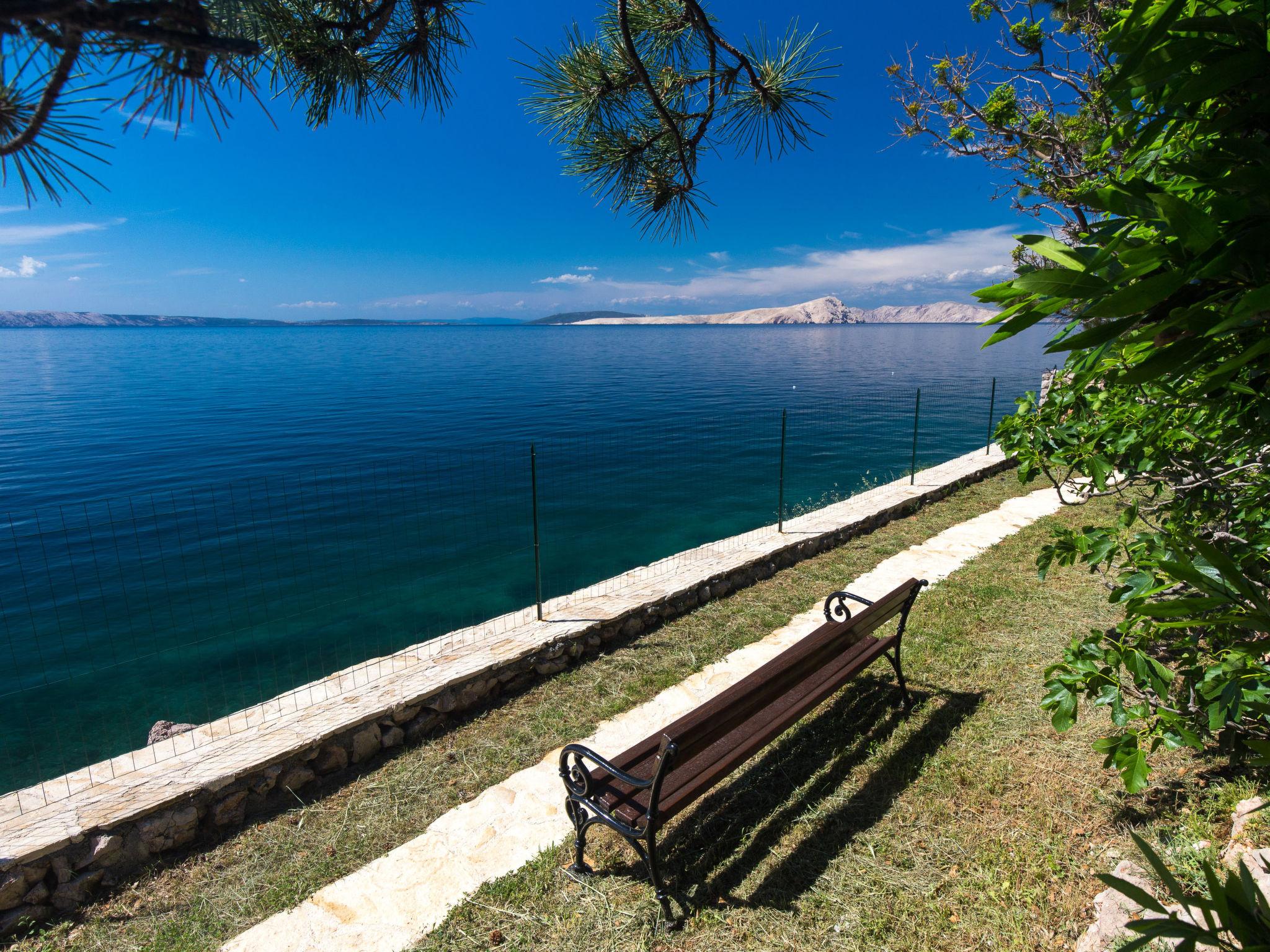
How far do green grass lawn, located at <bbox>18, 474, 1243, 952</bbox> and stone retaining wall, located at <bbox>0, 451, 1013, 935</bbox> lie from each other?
12 centimetres

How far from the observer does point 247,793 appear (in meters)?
4.28

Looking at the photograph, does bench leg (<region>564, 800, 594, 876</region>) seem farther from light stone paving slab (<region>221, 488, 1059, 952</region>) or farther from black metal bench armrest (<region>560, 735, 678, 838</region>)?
light stone paving slab (<region>221, 488, 1059, 952</region>)

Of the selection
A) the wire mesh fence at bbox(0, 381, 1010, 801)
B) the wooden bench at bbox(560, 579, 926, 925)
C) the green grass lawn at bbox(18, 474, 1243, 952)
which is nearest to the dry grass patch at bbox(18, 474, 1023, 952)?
the green grass lawn at bbox(18, 474, 1243, 952)

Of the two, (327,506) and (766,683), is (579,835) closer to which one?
(766,683)

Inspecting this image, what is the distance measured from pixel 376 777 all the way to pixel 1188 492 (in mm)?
5036

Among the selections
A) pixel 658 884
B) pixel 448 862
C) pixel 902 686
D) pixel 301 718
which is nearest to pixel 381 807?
pixel 448 862

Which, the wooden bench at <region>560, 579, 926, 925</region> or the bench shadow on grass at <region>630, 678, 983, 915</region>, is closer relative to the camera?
the wooden bench at <region>560, 579, 926, 925</region>

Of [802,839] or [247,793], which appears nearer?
[802,839]

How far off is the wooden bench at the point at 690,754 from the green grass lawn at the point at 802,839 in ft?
1.18

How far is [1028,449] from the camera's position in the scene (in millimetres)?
4156

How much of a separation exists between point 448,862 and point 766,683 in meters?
2.07

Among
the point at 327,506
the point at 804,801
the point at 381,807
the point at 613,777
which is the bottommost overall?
the point at 327,506

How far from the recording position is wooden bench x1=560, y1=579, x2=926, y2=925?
3.26 meters

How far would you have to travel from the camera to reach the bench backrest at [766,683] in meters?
3.31
